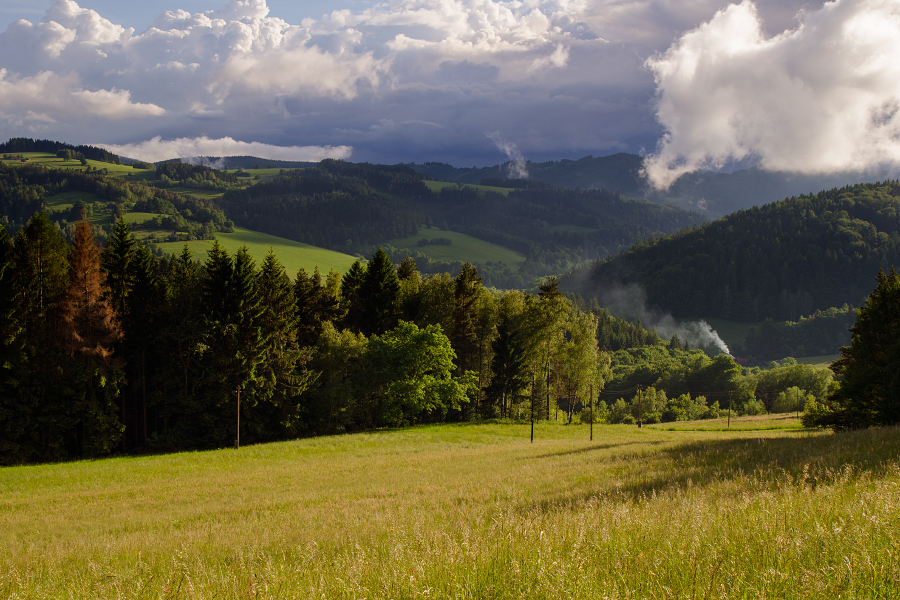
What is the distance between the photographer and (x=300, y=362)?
56562 millimetres

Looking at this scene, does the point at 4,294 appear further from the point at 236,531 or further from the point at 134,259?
the point at 236,531

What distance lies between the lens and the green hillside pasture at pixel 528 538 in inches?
189

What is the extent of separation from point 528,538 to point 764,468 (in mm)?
10439

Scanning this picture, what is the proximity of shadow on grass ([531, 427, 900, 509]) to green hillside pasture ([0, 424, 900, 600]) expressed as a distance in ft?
0.33

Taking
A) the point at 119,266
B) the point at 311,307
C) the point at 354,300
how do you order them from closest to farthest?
the point at 119,266 < the point at 311,307 < the point at 354,300

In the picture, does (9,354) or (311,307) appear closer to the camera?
(9,354)

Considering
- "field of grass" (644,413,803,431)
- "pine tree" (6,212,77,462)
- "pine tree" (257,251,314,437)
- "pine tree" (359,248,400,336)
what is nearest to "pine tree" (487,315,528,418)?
"pine tree" (359,248,400,336)

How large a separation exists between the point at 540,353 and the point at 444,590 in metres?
62.2

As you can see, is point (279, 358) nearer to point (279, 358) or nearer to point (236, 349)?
point (279, 358)

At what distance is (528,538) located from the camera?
21.4 ft

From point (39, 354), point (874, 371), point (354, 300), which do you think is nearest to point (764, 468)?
point (874, 371)

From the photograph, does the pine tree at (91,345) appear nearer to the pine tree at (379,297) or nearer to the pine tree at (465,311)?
the pine tree at (379,297)

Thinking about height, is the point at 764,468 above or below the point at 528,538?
below

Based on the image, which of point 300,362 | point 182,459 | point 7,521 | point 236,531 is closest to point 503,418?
point 300,362
